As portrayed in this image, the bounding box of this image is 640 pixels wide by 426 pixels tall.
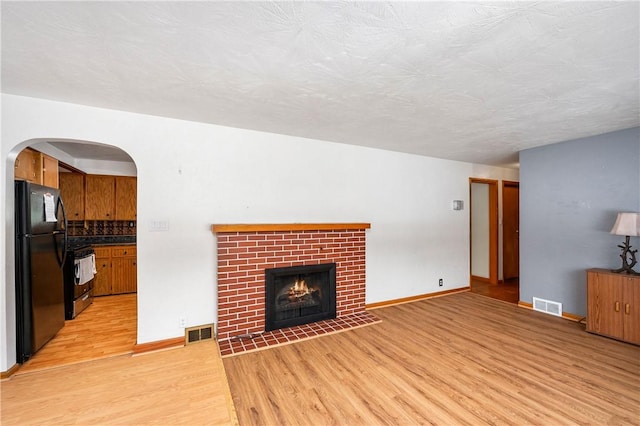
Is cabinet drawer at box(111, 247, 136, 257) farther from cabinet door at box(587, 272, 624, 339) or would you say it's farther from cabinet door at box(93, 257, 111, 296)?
cabinet door at box(587, 272, 624, 339)

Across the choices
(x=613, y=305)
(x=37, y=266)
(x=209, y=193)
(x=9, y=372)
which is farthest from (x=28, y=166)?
(x=613, y=305)

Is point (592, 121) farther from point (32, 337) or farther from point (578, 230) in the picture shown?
point (32, 337)

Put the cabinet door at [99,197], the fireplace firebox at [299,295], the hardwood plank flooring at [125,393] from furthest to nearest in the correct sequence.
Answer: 1. the cabinet door at [99,197]
2. the fireplace firebox at [299,295]
3. the hardwood plank flooring at [125,393]

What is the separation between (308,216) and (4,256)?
278cm

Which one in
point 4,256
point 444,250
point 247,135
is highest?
point 247,135

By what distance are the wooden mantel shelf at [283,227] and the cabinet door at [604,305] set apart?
2.64 m

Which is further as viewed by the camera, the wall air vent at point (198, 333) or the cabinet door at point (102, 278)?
the cabinet door at point (102, 278)

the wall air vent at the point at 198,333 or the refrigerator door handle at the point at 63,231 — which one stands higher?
the refrigerator door handle at the point at 63,231

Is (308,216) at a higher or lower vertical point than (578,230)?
higher

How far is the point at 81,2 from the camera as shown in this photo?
3.98 feet

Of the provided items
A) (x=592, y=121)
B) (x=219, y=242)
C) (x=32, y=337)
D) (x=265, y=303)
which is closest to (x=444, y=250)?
(x=592, y=121)

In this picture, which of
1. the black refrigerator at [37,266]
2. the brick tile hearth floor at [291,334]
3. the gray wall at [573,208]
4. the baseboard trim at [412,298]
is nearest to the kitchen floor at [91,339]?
the black refrigerator at [37,266]

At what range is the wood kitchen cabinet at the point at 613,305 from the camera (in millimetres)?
2752

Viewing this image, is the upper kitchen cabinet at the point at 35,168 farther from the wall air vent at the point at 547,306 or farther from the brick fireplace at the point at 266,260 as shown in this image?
the wall air vent at the point at 547,306
